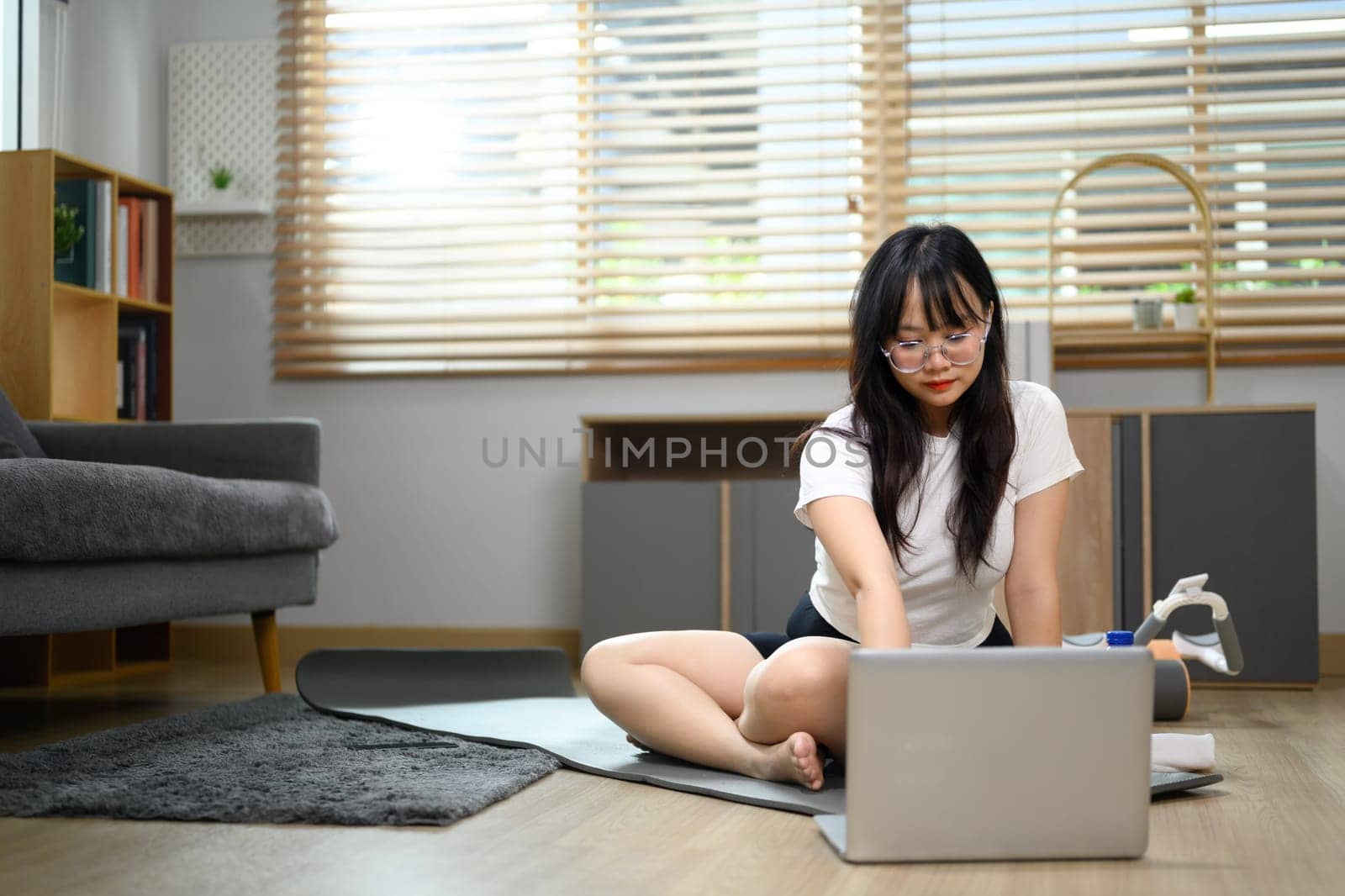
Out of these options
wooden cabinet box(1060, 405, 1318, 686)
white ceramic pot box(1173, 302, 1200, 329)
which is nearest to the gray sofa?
wooden cabinet box(1060, 405, 1318, 686)

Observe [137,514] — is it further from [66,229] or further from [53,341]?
[66,229]

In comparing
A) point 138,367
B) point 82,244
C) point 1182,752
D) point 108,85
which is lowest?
point 1182,752

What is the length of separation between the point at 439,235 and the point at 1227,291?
2.07 meters

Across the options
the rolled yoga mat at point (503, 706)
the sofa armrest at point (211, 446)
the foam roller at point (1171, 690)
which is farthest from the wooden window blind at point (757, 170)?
the rolled yoga mat at point (503, 706)

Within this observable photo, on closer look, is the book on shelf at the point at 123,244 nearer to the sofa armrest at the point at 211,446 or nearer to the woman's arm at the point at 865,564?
the sofa armrest at the point at 211,446

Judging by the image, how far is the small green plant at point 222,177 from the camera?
3672 millimetres

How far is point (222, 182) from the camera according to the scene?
3.67 metres

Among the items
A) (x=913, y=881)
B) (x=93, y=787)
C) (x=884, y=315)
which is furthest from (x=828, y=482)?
(x=93, y=787)

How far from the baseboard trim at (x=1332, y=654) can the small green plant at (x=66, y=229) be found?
10.3 ft

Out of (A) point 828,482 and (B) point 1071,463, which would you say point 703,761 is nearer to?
(A) point 828,482

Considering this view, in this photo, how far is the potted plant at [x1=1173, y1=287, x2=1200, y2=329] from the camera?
3193 millimetres

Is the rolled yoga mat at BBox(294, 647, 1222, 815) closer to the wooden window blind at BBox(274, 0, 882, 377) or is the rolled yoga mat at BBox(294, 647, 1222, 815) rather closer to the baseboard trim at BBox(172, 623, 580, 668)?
the baseboard trim at BBox(172, 623, 580, 668)

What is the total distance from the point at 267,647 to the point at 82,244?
1204 millimetres

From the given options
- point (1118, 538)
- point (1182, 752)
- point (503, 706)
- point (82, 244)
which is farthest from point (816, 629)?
point (82, 244)
